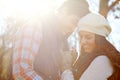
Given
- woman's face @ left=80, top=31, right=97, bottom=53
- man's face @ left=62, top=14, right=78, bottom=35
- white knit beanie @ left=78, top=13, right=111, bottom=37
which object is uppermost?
white knit beanie @ left=78, top=13, right=111, bottom=37

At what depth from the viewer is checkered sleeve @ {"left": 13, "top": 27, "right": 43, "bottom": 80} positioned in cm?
446

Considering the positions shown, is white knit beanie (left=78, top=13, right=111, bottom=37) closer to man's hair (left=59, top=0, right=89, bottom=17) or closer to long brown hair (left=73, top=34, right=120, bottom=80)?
long brown hair (left=73, top=34, right=120, bottom=80)

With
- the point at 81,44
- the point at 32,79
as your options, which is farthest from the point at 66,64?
the point at 32,79

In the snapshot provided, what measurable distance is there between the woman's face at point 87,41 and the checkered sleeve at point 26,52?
0.50 m

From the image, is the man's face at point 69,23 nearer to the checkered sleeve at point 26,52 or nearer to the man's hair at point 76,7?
the man's hair at point 76,7

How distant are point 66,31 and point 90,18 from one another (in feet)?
1.86

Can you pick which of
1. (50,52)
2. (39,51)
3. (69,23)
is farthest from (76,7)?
(39,51)

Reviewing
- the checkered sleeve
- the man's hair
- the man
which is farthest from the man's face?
the checkered sleeve

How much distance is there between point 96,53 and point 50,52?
A: 1.61 feet

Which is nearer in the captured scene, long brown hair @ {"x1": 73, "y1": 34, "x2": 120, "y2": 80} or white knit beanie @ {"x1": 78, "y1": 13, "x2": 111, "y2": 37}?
long brown hair @ {"x1": 73, "y1": 34, "x2": 120, "y2": 80}

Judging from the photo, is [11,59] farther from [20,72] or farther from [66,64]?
[66,64]

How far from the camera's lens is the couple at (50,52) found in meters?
4.48

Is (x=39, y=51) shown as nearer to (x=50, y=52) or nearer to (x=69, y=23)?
(x=50, y=52)

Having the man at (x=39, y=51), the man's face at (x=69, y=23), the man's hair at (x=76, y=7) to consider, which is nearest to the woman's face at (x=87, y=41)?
the man at (x=39, y=51)
